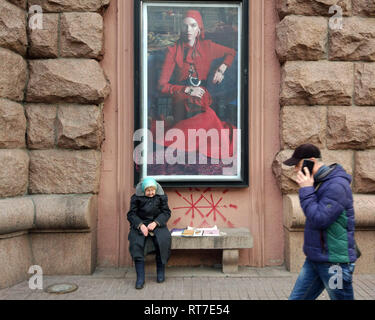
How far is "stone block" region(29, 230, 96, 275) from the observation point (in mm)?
5141

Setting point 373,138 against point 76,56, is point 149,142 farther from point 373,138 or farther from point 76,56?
point 373,138

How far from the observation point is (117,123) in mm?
5523

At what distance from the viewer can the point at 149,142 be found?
18.1 feet

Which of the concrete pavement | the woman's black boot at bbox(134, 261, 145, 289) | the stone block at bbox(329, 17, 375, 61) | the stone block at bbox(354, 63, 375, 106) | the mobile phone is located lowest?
the concrete pavement

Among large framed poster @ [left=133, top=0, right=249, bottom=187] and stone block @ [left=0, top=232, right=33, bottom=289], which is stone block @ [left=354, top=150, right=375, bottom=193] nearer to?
large framed poster @ [left=133, top=0, right=249, bottom=187]

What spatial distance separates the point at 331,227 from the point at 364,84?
10.0 ft

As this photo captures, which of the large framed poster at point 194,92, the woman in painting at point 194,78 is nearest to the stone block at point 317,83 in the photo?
the large framed poster at point 194,92

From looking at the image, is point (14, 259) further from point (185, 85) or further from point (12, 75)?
point (185, 85)

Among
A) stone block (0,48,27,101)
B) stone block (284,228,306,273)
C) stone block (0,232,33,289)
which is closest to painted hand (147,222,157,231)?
stone block (0,232,33,289)

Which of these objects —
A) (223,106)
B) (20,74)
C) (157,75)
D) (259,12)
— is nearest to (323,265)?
(223,106)

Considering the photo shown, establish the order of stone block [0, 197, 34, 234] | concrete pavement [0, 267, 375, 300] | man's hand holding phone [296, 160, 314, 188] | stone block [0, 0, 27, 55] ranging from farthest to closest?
stone block [0, 0, 27, 55] → stone block [0, 197, 34, 234] → concrete pavement [0, 267, 375, 300] → man's hand holding phone [296, 160, 314, 188]

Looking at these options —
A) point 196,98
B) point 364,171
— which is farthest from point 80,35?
point 364,171

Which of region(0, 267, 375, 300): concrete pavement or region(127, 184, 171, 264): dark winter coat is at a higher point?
region(127, 184, 171, 264): dark winter coat

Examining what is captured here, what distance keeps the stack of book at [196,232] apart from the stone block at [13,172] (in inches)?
81.3
